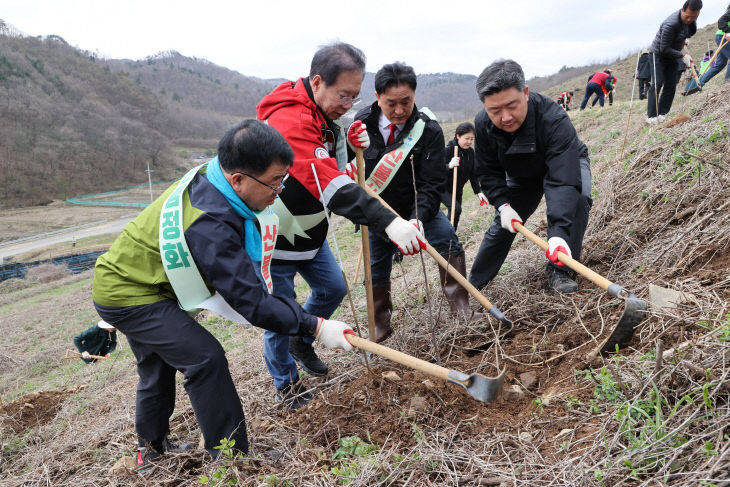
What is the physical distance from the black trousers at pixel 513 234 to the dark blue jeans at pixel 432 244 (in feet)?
0.78

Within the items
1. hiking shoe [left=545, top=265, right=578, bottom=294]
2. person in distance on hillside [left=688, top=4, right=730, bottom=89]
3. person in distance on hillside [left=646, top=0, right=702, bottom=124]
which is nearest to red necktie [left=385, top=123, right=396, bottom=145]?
hiking shoe [left=545, top=265, right=578, bottom=294]

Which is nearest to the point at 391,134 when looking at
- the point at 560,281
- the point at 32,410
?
the point at 560,281

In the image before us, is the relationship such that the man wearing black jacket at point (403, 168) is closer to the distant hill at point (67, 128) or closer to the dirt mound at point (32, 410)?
the dirt mound at point (32, 410)

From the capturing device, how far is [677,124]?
5160 mm

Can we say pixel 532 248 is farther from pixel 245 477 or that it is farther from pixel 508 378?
pixel 245 477

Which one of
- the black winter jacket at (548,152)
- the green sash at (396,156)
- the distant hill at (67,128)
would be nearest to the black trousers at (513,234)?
the black winter jacket at (548,152)

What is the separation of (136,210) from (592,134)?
47.2 meters

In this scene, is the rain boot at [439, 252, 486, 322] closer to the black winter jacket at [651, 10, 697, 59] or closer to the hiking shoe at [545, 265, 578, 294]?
the hiking shoe at [545, 265, 578, 294]

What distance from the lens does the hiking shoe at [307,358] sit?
298cm

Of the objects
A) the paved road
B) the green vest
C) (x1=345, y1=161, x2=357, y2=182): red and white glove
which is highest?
(x1=345, y1=161, x2=357, y2=182): red and white glove

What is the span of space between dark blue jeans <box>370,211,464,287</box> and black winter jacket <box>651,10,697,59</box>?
15.8 ft

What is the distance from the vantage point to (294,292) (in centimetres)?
286

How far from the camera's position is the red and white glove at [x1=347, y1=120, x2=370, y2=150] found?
8.84 ft

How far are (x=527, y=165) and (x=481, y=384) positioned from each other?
1.68 meters
